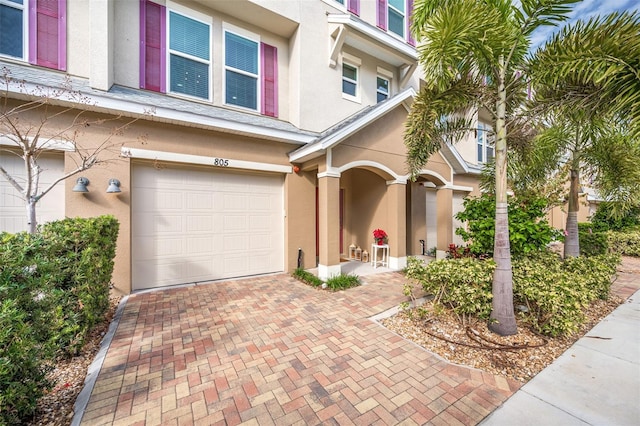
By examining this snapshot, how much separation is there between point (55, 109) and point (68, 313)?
4.33m

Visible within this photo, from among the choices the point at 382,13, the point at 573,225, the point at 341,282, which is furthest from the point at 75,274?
the point at 382,13

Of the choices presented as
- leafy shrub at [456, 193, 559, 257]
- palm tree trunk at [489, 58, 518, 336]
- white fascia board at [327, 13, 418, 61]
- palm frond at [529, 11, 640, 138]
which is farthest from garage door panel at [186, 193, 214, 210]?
palm frond at [529, 11, 640, 138]

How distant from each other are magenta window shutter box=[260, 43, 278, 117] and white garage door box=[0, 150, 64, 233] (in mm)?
5094

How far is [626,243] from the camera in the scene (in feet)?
36.3

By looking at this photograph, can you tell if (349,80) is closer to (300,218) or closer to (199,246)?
(300,218)

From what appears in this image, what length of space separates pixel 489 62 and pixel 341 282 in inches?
205

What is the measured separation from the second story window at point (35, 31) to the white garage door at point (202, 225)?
9.58ft

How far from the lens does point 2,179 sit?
490cm

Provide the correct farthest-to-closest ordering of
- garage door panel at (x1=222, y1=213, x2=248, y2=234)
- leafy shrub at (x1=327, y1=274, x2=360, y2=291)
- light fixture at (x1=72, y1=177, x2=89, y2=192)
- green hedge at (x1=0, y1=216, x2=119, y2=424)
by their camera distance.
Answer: garage door panel at (x1=222, y1=213, x2=248, y2=234) < leafy shrub at (x1=327, y1=274, x2=360, y2=291) < light fixture at (x1=72, y1=177, x2=89, y2=192) < green hedge at (x1=0, y1=216, x2=119, y2=424)

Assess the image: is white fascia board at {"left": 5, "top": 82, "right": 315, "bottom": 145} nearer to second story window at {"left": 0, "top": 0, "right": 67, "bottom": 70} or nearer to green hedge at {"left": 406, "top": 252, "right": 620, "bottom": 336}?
second story window at {"left": 0, "top": 0, "right": 67, "bottom": 70}

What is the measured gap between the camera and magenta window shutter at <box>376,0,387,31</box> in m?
9.38

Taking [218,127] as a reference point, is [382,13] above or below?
above

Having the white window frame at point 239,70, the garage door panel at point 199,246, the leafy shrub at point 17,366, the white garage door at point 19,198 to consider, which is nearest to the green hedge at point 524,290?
the garage door panel at point 199,246

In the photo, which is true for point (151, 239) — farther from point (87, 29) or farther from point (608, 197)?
point (608, 197)
